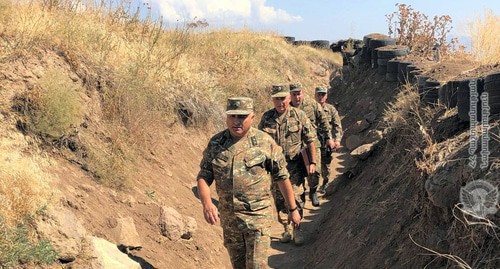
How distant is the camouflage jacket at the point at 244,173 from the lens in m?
3.98

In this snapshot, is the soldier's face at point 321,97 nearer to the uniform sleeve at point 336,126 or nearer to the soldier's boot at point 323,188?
the uniform sleeve at point 336,126

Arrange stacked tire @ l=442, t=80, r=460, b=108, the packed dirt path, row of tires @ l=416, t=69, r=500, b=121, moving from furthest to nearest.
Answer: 1. the packed dirt path
2. stacked tire @ l=442, t=80, r=460, b=108
3. row of tires @ l=416, t=69, r=500, b=121

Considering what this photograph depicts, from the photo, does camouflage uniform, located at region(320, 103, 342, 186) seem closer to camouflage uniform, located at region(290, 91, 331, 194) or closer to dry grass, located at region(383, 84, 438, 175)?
camouflage uniform, located at region(290, 91, 331, 194)

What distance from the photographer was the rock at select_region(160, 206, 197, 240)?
5229 millimetres

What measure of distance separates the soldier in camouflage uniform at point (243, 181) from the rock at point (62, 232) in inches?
41.9

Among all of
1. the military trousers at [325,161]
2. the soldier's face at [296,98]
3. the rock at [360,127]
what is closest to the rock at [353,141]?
the rock at [360,127]

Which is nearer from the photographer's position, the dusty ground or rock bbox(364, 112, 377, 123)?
the dusty ground

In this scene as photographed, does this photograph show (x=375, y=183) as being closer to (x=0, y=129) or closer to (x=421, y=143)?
(x=421, y=143)

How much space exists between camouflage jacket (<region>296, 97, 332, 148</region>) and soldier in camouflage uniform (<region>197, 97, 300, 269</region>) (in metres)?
3.04

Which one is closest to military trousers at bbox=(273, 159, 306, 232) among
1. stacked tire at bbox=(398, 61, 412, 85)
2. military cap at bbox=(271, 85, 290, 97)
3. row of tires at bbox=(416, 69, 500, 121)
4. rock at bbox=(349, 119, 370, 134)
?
military cap at bbox=(271, 85, 290, 97)

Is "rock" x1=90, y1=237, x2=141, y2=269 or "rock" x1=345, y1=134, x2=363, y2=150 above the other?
"rock" x1=90, y1=237, x2=141, y2=269

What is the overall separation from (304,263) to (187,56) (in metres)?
6.26

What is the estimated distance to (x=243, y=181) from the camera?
13.1 ft

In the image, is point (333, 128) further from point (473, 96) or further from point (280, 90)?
point (473, 96)
